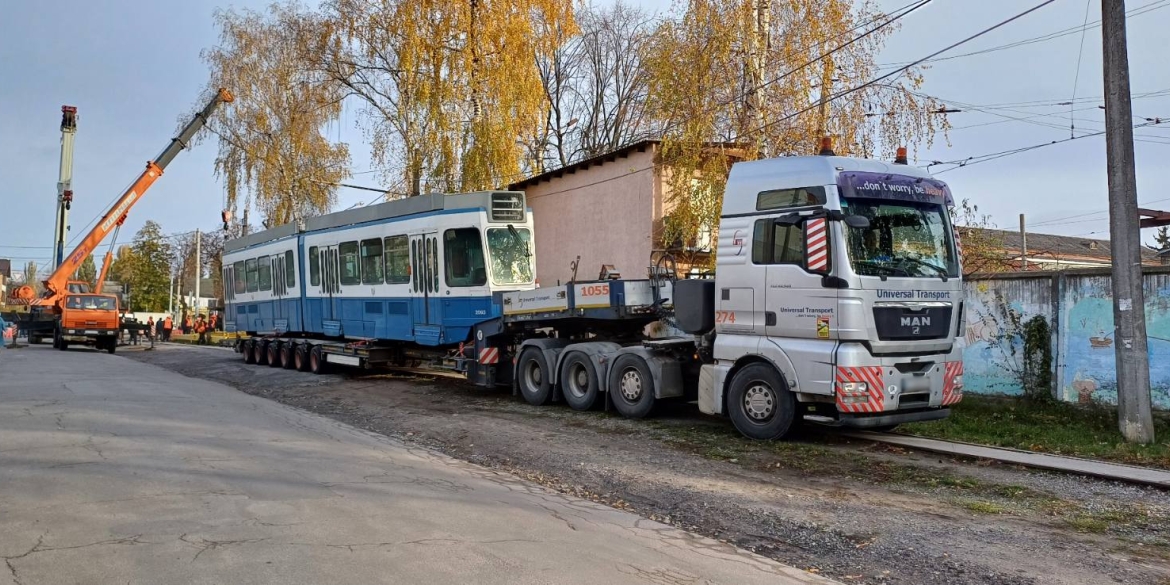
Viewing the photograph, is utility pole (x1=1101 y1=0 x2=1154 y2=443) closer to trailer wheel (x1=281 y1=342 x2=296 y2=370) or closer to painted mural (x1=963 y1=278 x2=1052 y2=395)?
painted mural (x1=963 y1=278 x2=1052 y2=395)

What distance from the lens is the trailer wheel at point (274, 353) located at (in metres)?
22.7

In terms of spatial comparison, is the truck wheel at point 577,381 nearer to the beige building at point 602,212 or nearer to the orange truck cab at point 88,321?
the beige building at point 602,212

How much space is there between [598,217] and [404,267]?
887 centimetres

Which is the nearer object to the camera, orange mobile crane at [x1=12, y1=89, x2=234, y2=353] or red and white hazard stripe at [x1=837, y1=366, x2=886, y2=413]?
red and white hazard stripe at [x1=837, y1=366, x2=886, y2=413]

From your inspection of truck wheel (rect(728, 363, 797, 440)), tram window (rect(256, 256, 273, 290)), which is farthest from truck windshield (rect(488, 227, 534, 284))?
tram window (rect(256, 256, 273, 290))

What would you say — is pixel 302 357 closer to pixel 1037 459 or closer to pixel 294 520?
pixel 294 520

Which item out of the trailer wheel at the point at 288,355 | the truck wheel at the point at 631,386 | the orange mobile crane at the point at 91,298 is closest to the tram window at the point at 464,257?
the truck wheel at the point at 631,386

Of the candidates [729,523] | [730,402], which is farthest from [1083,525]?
[730,402]

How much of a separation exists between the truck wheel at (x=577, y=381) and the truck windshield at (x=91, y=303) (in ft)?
86.1

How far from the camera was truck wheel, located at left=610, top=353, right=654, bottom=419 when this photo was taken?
1201 cm

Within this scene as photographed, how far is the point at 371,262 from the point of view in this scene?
1817 centimetres

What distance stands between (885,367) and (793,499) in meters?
2.65

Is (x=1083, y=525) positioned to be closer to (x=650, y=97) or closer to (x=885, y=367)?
(x=885, y=367)

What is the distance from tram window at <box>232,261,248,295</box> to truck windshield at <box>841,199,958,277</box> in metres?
20.1
